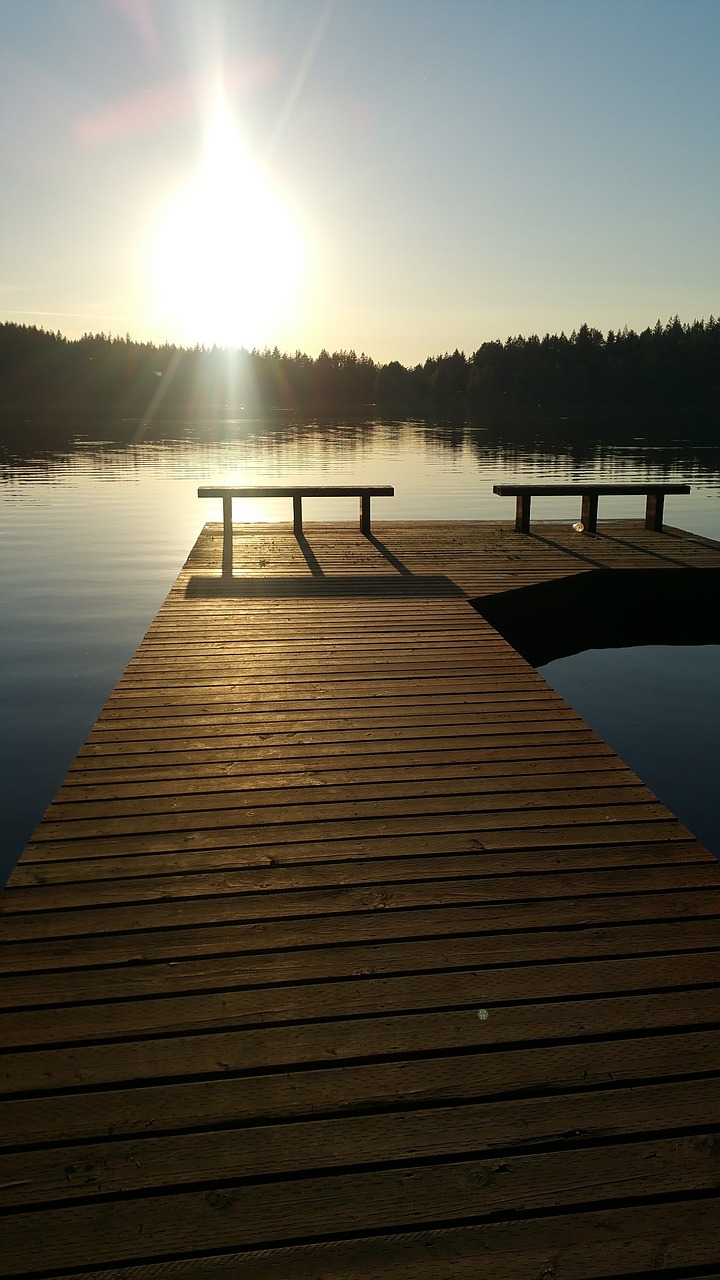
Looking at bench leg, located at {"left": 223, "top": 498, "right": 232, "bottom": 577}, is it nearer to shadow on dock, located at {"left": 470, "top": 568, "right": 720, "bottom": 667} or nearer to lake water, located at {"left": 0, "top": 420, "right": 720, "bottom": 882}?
lake water, located at {"left": 0, "top": 420, "right": 720, "bottom": 882}

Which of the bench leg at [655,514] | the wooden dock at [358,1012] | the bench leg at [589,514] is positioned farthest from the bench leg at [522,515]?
the wooden dock at [358,1012]

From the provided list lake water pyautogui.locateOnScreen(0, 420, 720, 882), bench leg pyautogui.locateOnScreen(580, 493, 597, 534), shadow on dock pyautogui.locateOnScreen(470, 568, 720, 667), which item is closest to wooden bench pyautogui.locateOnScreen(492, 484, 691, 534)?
bench leg pyautogui.locateOnScreen(580, 493, 597, 534)

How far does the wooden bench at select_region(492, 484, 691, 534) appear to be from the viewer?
35.3 feet

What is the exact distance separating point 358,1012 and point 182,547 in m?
15.8

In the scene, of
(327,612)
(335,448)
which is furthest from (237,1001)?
(335,448)

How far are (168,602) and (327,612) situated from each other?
162 centimetres

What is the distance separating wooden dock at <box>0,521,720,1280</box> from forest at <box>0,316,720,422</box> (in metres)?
79.7

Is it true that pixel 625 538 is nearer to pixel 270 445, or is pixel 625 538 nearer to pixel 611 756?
pixel 611 756

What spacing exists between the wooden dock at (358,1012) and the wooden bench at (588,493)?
6.68 meters

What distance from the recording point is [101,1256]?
1745mm

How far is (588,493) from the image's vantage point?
11328mm

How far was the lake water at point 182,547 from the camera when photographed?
23.6 ft

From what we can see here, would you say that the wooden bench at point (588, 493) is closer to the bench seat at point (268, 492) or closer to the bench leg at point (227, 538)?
the bench seat at point (268, 492)

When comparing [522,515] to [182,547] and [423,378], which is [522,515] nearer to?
[182,547]
